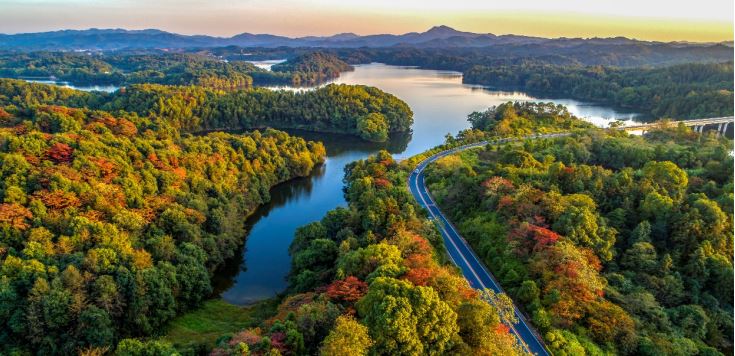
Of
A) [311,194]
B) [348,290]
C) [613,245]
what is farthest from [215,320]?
[613,245]

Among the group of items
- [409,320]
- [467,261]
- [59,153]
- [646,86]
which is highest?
[59,153]

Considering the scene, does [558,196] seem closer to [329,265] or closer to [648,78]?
[329,265]

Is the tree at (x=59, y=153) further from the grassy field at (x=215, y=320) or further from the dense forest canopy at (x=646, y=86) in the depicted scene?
the dense forest canopy at (x=646, y=86)

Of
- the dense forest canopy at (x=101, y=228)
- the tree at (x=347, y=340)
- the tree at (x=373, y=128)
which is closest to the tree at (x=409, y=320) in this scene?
the tree at (x=347, y=340)

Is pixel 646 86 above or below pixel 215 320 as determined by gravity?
above

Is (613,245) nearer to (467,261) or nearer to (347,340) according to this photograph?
(467,261)

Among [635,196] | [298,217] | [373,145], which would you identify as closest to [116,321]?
[298,217]
